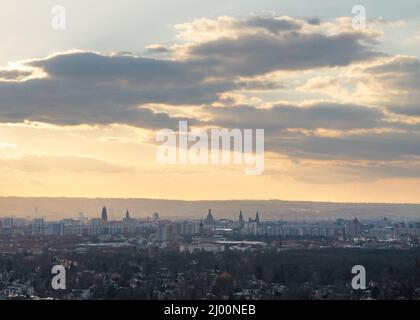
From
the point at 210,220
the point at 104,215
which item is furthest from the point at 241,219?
the point at 104,215

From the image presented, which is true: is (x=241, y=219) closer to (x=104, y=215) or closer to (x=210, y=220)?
(x=210, y=220)

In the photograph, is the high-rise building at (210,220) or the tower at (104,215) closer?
the high-rise building at (210,220)

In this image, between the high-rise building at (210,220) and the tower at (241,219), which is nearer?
the high-rise building at (210,220)

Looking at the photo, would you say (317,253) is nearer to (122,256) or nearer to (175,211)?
(122,256)

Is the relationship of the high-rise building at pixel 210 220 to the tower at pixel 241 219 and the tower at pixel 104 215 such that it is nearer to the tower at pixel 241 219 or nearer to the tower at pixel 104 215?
the tower at pixel 241 219

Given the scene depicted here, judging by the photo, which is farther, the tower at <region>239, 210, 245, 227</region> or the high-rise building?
the tower at <region>239, 210, 245, 227</region>

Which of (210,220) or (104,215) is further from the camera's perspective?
(104,215)

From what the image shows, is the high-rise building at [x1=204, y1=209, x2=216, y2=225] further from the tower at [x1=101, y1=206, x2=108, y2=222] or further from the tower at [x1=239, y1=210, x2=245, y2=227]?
the tower at [x1=101, y1=206, x2=108, y2=222]

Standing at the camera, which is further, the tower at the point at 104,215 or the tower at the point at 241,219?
the tower at the point at 104,215
